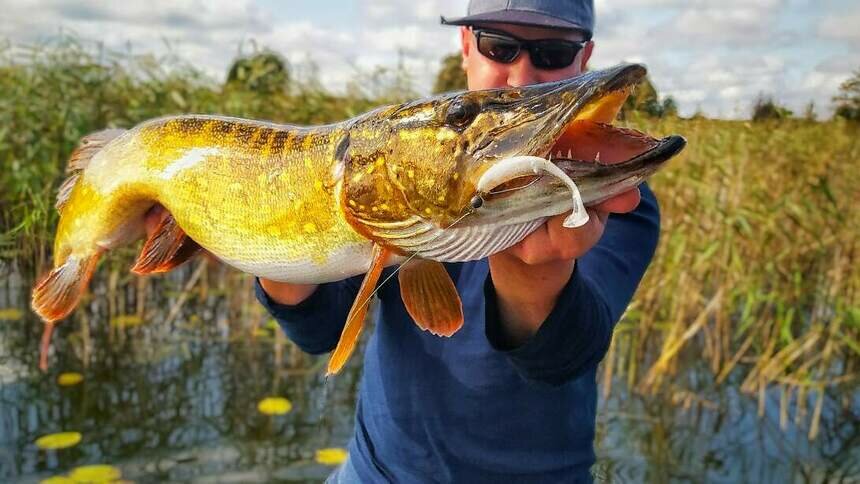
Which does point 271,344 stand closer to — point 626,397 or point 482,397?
point 626,397

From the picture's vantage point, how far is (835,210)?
3.69 m

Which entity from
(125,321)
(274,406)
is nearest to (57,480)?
(274,406)

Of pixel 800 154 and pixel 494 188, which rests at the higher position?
pixel 800 154

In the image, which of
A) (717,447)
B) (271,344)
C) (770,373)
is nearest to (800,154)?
(770,373)

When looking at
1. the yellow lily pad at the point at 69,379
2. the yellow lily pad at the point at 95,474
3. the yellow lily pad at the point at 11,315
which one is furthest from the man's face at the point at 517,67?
the yellow lily pad at the point at 11,315

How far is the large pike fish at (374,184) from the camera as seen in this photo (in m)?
0.98

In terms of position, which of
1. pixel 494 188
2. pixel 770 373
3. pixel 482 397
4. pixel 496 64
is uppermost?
pixel 496 64

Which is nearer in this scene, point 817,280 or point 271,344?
point 817,280

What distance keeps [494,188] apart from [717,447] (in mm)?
3380

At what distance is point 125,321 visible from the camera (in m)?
4.51

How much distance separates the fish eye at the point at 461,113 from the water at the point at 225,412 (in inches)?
106

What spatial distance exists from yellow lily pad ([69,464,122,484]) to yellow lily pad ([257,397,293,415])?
0.88 meters

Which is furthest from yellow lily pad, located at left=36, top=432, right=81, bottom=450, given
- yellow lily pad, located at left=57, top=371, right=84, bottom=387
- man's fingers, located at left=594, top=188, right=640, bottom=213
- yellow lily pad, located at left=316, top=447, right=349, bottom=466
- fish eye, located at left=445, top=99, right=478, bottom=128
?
man's fingers, located at left=594, top=188, right=640, bottom=213

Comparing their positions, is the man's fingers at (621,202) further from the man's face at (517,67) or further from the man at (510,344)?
the man's face at (517,67)
